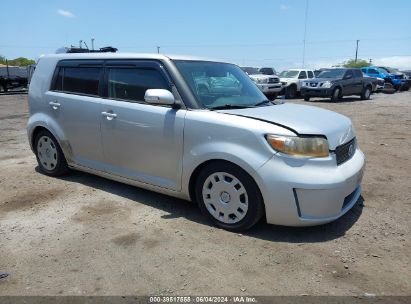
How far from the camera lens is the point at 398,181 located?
5.50 m

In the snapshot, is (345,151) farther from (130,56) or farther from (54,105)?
(54,105)

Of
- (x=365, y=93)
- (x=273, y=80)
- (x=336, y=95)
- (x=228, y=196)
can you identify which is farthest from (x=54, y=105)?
(x=365, y=93)

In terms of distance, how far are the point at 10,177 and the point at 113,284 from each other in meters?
3.62

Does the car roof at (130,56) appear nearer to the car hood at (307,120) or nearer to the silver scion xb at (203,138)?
the silver scion xb at (203,138)

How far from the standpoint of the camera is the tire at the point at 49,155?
554 centimetres

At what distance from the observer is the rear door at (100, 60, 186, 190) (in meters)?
4.14

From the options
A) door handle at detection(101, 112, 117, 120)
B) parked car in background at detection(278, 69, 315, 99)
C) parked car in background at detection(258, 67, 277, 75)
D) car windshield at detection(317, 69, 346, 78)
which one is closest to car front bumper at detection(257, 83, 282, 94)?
parked car in background at detection(278, 69, 315, 99)

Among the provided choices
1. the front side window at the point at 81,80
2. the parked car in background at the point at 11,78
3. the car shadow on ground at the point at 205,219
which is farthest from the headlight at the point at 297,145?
the parked car in background at the point at 11,78

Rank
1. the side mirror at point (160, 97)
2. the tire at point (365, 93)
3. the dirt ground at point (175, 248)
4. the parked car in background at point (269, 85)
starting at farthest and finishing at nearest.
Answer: the tire at point (365, 93)
the parked car in background at point (269, 85)
the side mirror at point (160, 97)
the dirt ground at point (175, 248)

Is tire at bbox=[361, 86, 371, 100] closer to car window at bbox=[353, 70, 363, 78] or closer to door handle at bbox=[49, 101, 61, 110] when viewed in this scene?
car window at bbox=[353, 70, 363, 78]

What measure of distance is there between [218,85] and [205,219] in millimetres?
1502

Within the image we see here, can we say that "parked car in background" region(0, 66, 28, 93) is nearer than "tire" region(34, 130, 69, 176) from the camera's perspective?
No

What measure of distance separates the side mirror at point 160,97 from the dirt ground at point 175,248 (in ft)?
4.09

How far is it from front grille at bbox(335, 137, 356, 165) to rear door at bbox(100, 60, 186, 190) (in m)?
1.55
